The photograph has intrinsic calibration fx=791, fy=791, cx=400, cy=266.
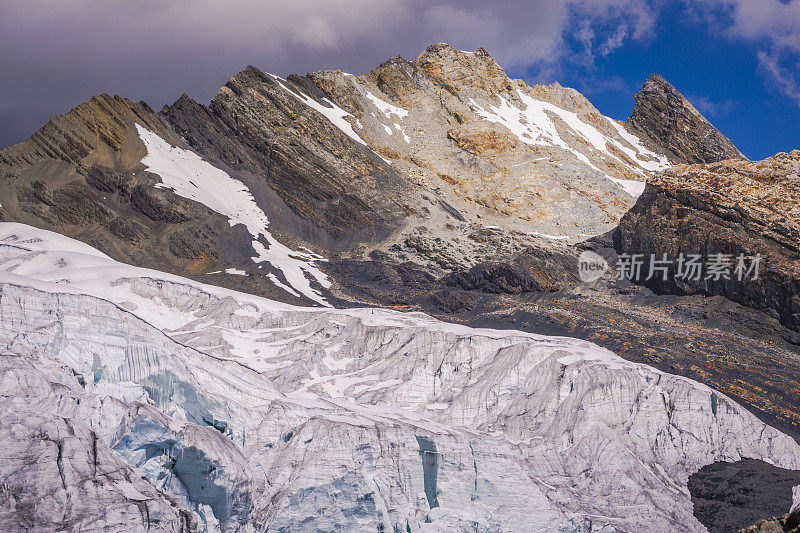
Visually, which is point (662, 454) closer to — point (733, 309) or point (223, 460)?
point (223, 460)

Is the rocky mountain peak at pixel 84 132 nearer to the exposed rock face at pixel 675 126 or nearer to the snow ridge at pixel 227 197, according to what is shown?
the snow ridge at pixel 227 197

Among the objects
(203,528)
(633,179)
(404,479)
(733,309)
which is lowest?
(203,528)

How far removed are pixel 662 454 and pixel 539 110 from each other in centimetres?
11000

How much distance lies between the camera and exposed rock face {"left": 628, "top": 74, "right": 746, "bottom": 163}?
150 metres

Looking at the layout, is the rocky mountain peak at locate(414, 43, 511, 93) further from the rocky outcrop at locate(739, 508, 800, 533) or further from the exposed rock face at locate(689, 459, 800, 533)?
the rocky outcrop at locate(739, 508, 800, 533)

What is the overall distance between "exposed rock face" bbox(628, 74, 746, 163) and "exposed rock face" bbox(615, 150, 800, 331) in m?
57.6

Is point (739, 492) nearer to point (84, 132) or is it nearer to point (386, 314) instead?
point (386, 314)

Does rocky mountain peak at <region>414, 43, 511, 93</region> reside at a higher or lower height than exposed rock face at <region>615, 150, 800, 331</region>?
higher

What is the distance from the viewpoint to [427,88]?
139750 mm

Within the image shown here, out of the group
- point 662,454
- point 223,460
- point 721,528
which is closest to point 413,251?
point 662,454

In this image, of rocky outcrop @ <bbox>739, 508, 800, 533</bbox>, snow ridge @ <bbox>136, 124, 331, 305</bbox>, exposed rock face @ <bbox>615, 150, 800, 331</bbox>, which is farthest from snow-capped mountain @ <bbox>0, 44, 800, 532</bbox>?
rocky outcrop @ <bbox>739, 508, 800, 533</bbox>

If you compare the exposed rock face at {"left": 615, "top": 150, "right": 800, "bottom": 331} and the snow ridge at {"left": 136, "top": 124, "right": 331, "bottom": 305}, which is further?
the snow ridge at {"left": 136, "top": 124, "right": 331, "bottom": 305}

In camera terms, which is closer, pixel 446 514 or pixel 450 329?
pixel 446 514

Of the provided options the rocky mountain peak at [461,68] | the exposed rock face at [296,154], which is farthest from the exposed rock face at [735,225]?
the rocky mountain peak at [461,68]
